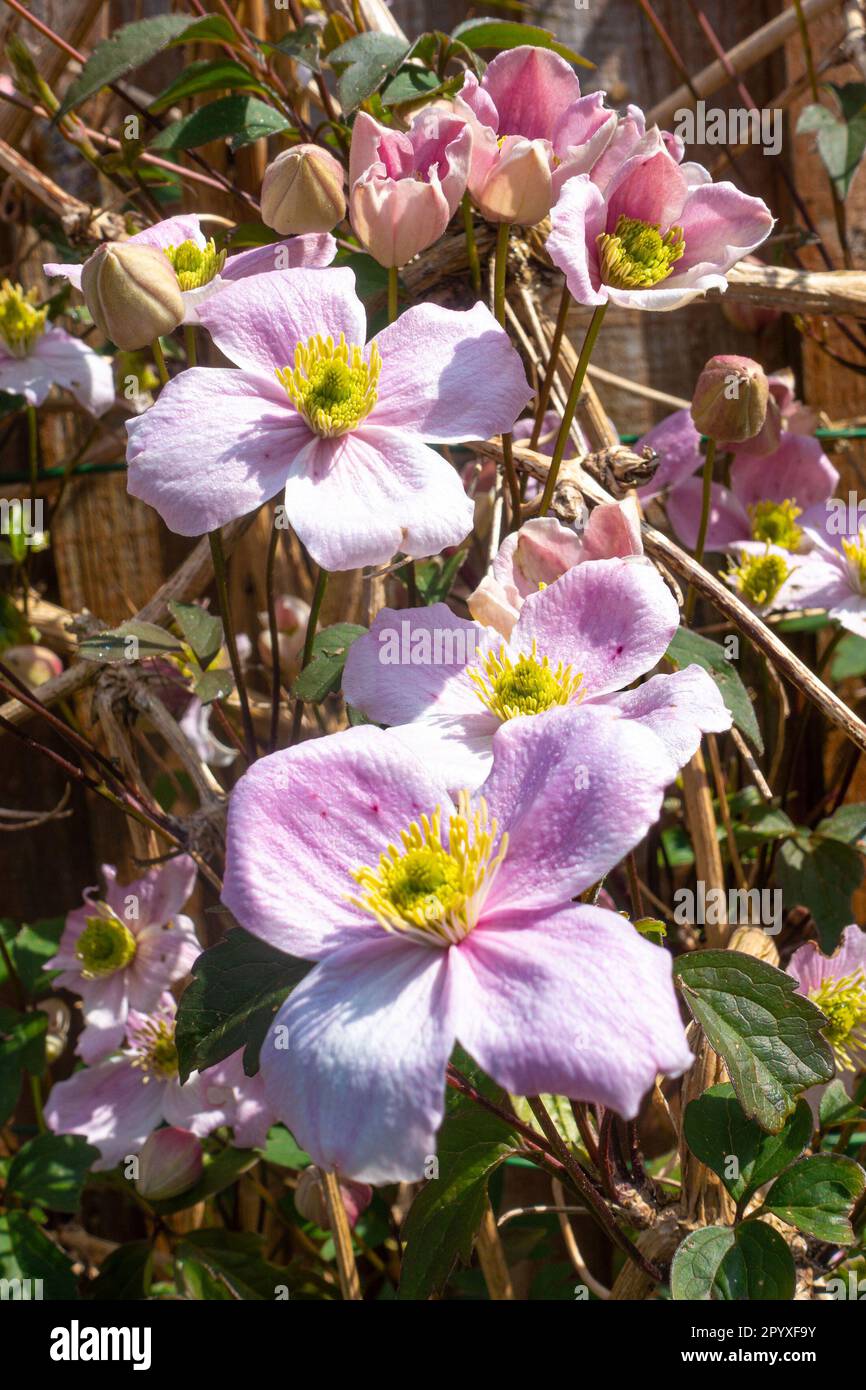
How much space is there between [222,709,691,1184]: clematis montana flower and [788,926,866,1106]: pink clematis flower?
1.48 ft

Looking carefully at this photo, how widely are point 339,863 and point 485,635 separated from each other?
168 mm

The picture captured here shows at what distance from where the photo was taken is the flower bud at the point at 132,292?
616 millimetres

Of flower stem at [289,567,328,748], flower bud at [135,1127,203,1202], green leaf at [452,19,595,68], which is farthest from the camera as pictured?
flower bud at [135,1127,203,1202]

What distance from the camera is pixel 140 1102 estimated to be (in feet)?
3.32

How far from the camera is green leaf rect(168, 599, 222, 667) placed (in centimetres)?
78

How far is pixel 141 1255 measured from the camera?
40.0 inches

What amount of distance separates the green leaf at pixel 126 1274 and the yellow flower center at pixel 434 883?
681 millimetres

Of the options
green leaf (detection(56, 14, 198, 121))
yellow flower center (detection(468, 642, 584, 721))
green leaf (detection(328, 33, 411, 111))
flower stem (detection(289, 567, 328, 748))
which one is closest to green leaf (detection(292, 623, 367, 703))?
flower stem (detection(289, 567, 328, 748))

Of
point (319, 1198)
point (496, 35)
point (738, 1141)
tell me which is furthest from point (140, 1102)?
point (496, 35)

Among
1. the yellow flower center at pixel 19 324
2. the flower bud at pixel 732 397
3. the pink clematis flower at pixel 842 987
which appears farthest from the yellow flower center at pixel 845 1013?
the yellow flower center at pixel 19 324

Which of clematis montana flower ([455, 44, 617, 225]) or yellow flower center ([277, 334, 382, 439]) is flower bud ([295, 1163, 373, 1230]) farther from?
clematis montana flower ([455, 44, 617, 225])

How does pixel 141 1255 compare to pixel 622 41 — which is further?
pixel 622 41
